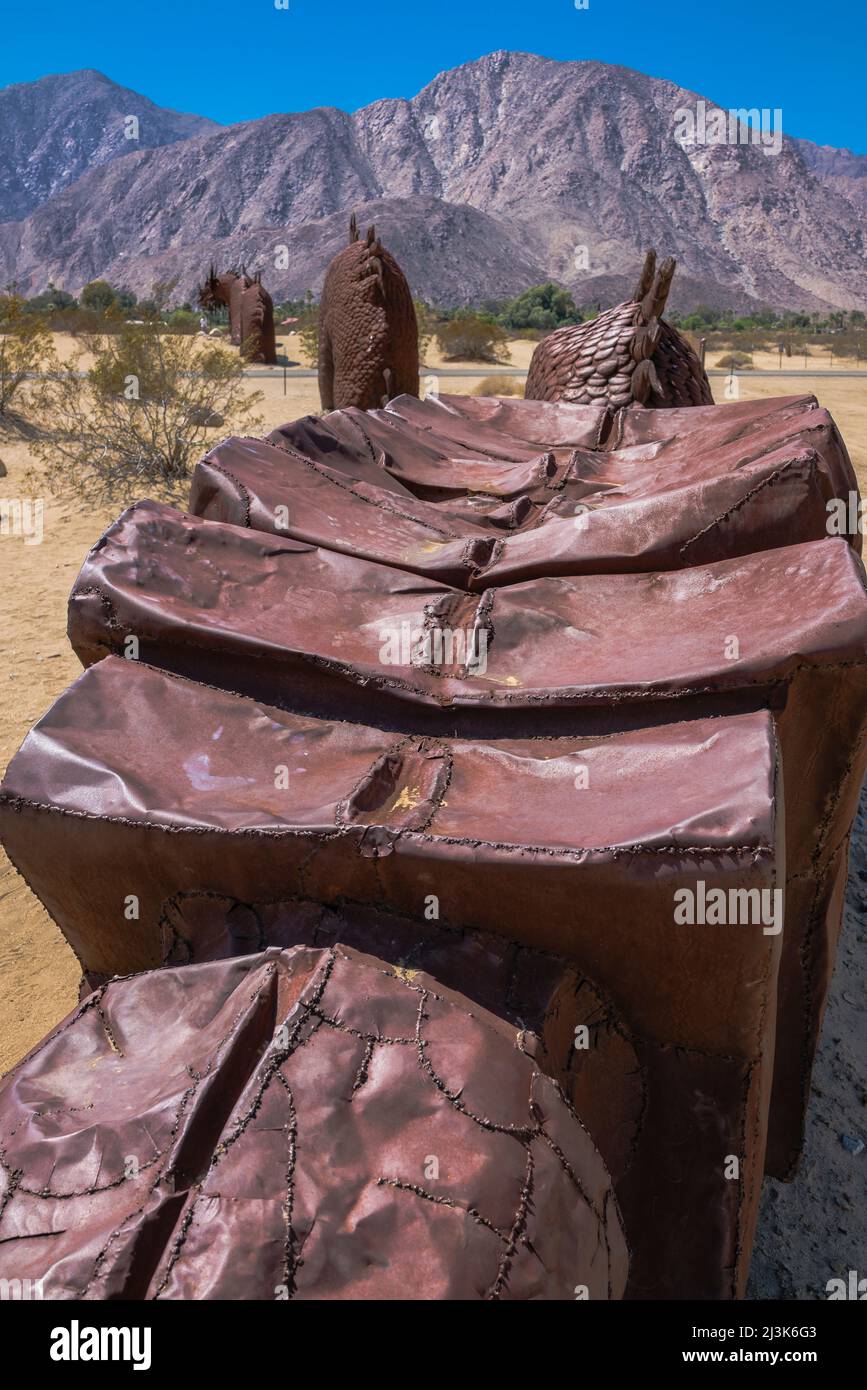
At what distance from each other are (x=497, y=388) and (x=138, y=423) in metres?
7.26

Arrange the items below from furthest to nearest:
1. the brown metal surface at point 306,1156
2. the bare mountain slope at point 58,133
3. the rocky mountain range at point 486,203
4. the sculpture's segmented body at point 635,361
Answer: the bare mountain slope at point 58,133
the rocky mountain range at point 486,203
the sculpture's segmented body at point 635,361
the brown metal surface at point 306,1156

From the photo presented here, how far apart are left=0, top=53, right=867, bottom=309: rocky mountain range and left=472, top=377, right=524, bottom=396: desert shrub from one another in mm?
42544

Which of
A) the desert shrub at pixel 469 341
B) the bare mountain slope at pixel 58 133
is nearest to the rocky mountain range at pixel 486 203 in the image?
the bare mountain slope at pixel 58 133

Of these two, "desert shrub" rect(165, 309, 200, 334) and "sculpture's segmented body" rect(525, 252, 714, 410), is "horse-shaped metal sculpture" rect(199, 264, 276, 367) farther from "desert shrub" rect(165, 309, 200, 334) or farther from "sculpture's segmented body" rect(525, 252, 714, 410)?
"sculpture's segmented body" rect(525, 252, 714, 410)

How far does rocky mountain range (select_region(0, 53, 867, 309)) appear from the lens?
212 feet

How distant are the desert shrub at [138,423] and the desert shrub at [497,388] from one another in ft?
18.8

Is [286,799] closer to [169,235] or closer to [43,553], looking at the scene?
[43,553]

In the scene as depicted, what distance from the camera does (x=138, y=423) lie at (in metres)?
9.84

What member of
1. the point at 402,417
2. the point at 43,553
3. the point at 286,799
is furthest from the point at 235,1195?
the point at 43,553

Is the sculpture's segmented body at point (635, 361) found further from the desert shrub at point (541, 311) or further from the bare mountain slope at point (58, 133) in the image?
the bare mountain slope at point (58, 133)

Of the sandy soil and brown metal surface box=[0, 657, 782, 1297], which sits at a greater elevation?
brown metal surface box=[0, 657, 782, 1297]

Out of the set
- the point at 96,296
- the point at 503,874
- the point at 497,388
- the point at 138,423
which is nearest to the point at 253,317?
the point at 497,388

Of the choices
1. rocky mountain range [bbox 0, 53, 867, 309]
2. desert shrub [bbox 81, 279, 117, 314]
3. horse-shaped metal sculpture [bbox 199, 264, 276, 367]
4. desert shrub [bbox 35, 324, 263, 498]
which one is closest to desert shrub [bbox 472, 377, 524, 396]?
horse-shaped metal sculpture [bbox 199, 264, 276, 367]

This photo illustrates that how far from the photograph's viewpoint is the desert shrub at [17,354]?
11750 mm
